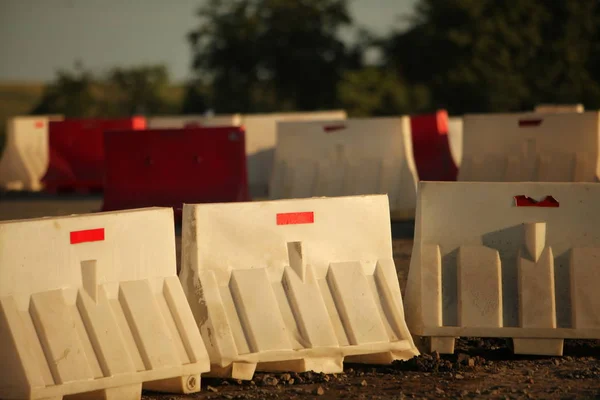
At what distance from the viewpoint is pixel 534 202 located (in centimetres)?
825

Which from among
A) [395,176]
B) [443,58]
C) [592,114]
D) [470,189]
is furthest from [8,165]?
[443,58]

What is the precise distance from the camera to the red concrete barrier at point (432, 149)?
55.0ft

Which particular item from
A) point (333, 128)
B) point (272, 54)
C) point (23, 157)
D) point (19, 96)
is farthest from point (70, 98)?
point (19, 96)

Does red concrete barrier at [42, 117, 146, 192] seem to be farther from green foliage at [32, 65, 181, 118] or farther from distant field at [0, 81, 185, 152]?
distant field at [0, 81, 185, 152]

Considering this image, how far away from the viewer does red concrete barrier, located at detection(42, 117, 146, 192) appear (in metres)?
22.0

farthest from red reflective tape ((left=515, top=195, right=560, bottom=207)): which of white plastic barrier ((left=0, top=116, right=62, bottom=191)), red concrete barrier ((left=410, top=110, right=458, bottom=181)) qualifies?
white plastic barrier ((left=0, top=116, right=62, bottom=191))

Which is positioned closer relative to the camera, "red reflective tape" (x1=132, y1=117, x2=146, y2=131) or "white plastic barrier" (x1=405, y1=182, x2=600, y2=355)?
"white plastic barrier" (x1=405, y1=182, x2=600, y2=355)

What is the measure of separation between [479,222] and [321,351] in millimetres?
1477

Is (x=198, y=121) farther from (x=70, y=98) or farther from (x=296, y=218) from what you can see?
(x=70, y=98)

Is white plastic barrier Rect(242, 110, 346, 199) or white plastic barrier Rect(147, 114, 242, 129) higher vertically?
white plastic barrier Rect(147, 114, 242, 129)

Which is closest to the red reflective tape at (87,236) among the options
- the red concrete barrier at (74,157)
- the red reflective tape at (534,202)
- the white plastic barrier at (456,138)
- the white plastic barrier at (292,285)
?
the white plastic barrier at (292,285)

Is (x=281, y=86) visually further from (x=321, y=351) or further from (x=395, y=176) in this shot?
(x=321, y=351)

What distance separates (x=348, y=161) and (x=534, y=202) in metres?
6.95

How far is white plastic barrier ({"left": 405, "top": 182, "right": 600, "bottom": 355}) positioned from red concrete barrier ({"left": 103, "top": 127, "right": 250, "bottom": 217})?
6.18m
